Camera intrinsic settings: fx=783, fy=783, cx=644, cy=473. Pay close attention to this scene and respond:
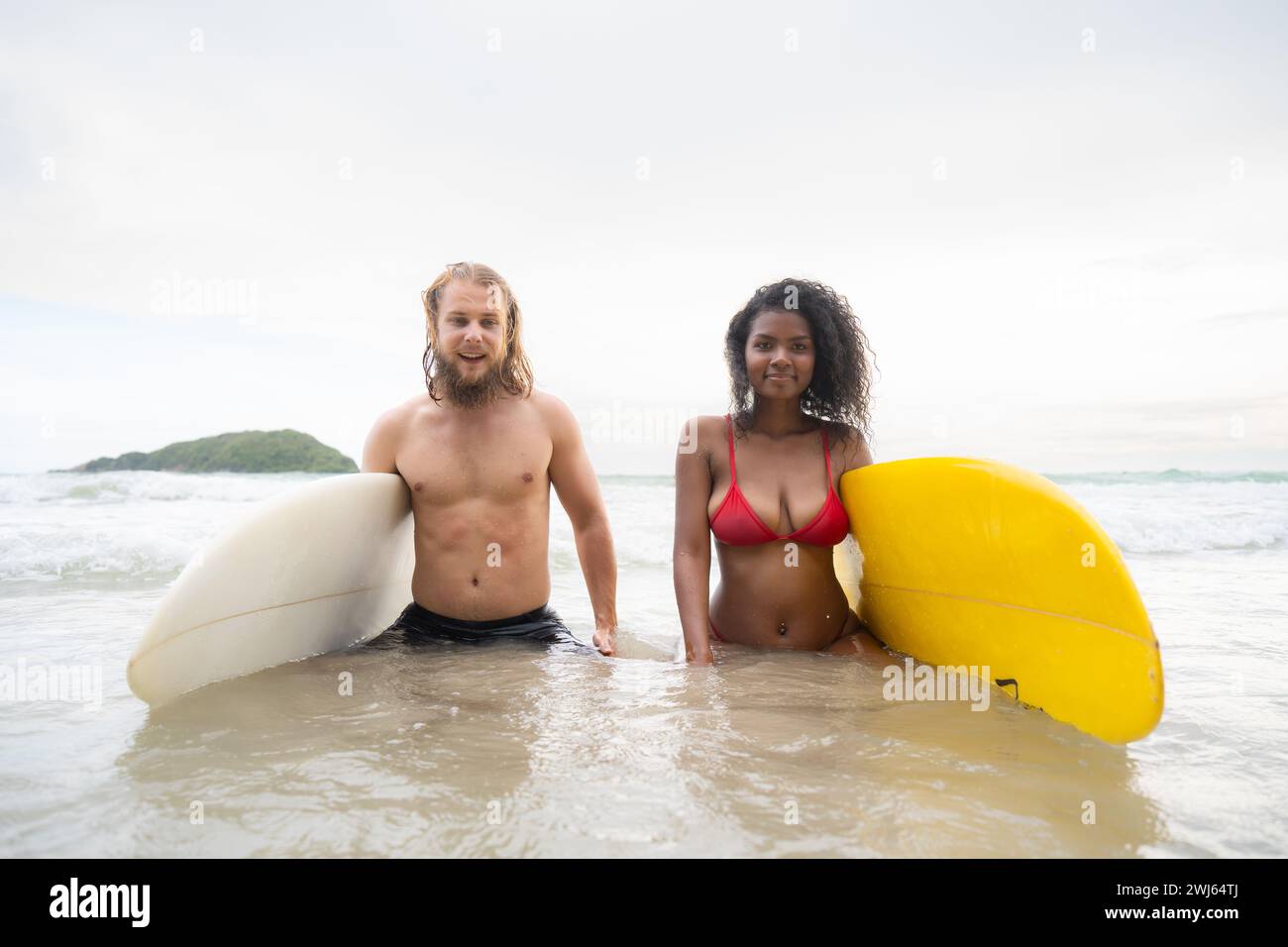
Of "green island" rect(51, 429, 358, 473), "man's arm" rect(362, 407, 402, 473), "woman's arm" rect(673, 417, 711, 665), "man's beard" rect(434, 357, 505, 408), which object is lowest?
"green island" rect(51, 429, 358, 473)

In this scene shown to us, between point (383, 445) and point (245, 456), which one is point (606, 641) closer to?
point (383, 445)

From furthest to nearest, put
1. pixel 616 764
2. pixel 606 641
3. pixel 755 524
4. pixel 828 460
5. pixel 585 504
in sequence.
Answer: pixel 585 504
pixel 606 641
pixel 828 460
pixel 755 524
pixel 616 764

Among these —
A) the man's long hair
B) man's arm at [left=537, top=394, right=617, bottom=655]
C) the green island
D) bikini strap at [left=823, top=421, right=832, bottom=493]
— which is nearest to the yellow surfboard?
bikini strap at [left=823, top=421, right=832, bottom=493]

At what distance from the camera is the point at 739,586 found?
2.92 m

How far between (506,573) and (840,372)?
1.51 m

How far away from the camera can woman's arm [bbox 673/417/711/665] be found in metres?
2.84

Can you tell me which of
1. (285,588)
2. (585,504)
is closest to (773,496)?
(585,504)

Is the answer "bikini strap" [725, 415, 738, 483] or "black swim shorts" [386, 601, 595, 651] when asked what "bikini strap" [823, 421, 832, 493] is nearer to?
"bikini strap" [725, 415, 738, 483]

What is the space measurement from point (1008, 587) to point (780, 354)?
1077 mm

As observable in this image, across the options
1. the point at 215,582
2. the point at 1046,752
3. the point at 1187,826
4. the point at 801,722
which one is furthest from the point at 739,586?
the point at 215,582

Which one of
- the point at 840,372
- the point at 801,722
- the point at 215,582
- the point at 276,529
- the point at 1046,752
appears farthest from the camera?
the point at 840,372

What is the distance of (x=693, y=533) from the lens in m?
2.88

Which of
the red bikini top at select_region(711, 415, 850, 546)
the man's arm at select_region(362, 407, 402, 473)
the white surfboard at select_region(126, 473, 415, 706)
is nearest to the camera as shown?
the white surfboard at select_region(126, 473, 415, 706)
